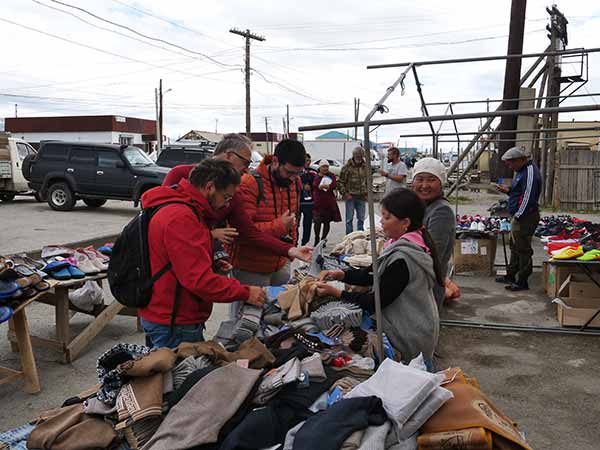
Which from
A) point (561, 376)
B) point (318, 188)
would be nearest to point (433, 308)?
point (561, 376)

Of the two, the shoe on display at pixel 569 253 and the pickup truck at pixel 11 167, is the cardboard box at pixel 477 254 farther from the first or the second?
the pickup truck at pixel 11 167

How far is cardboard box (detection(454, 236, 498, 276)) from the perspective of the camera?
878 cm

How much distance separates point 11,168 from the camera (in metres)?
17.5

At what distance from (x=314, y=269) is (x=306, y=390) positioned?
57.7 inches

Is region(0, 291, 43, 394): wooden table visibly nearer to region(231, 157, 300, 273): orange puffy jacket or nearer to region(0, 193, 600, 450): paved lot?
region(0, 193, 600, 450): paved lot

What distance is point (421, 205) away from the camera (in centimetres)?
307

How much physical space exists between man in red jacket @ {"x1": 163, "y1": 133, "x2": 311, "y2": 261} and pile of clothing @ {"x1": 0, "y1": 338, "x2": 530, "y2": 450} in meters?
1.37

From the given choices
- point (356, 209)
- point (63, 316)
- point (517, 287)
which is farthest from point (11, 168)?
point (517, 287)

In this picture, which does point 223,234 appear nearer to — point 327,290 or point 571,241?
point 327,290

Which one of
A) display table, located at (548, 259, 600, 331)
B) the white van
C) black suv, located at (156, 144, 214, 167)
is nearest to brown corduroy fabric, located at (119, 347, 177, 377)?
display table, located at (548, 259, 600, 331)

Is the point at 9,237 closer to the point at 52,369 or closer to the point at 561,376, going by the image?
the point at 52,369

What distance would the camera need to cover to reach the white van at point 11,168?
1742cm

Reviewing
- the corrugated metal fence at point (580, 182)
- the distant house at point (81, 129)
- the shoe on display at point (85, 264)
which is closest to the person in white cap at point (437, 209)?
the shoe on display at point (85, 264)

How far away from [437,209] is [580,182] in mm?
15083
